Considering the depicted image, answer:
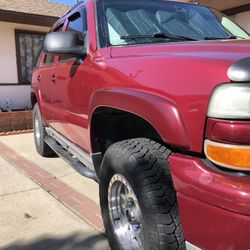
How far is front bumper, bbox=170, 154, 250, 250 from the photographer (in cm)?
177

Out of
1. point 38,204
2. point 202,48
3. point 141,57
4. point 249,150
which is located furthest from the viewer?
point 38,204

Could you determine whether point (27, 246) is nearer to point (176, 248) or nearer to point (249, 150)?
point (176, 248)

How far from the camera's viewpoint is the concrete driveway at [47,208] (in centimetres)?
340

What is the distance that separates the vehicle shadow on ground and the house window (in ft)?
26.5

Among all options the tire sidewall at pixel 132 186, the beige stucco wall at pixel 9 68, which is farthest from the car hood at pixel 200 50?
the beige stucco wall at pixel 9 68

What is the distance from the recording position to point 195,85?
203 cm

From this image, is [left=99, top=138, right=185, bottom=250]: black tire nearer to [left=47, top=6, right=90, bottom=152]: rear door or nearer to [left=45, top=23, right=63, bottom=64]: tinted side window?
[left=47, top=6, right=90, bottom=152]: rear door

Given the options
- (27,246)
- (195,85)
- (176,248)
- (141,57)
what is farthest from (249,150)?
→ (27,246)

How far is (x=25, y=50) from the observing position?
36.4 feet

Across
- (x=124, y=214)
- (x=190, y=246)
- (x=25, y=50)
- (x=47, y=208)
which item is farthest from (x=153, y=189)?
(x=25, y=50)

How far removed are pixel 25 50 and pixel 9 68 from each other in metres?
0.77

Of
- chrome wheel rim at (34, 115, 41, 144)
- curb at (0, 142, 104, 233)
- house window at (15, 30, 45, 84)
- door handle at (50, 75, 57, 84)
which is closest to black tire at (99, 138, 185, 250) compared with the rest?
curb at (0, 142, 104, 233)

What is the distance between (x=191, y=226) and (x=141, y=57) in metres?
1.15

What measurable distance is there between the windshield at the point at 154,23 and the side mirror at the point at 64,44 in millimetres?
220
